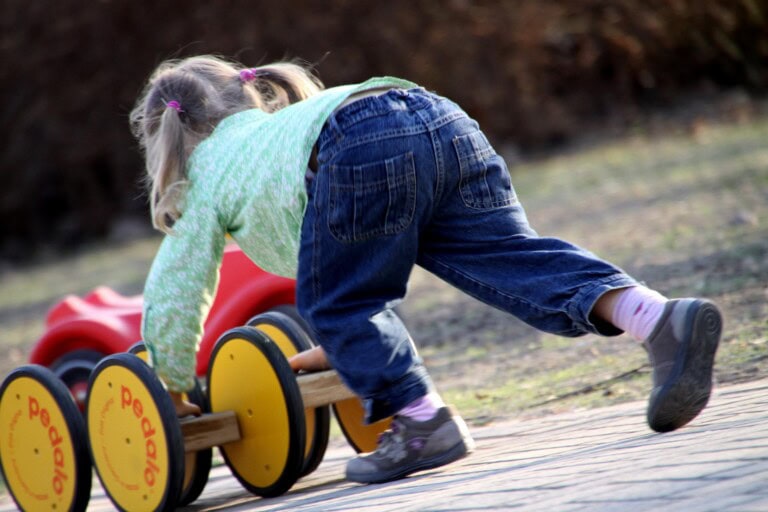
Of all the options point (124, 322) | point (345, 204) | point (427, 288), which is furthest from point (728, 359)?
point (427, 288)

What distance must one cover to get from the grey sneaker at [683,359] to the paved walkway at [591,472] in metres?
0.08

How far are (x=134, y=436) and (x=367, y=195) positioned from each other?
979 mm

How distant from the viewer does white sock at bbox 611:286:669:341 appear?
115 inches

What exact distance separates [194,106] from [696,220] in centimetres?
490

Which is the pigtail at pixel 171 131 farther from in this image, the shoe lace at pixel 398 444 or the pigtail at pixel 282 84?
the shoe lace at pixel 398 444

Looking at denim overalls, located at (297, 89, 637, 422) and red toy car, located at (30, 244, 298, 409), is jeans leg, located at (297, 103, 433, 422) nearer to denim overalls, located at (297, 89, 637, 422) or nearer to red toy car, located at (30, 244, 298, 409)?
denim overalls, located at (297, 89, 637, 422)

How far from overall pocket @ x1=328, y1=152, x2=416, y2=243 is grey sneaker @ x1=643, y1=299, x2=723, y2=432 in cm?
73

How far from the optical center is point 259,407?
11.2ft

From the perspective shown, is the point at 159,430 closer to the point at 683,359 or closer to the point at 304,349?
the point at 304,349

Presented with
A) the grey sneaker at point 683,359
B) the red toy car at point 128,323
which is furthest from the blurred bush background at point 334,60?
the grey sneaker at point 683,359

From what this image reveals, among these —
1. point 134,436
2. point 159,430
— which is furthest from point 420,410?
point 134,436

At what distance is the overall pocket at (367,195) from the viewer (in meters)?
3.03

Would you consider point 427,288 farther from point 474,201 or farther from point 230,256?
point 474,201

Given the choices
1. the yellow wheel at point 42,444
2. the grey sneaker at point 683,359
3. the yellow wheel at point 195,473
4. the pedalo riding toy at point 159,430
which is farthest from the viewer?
the yellow wheel at point 195,473
